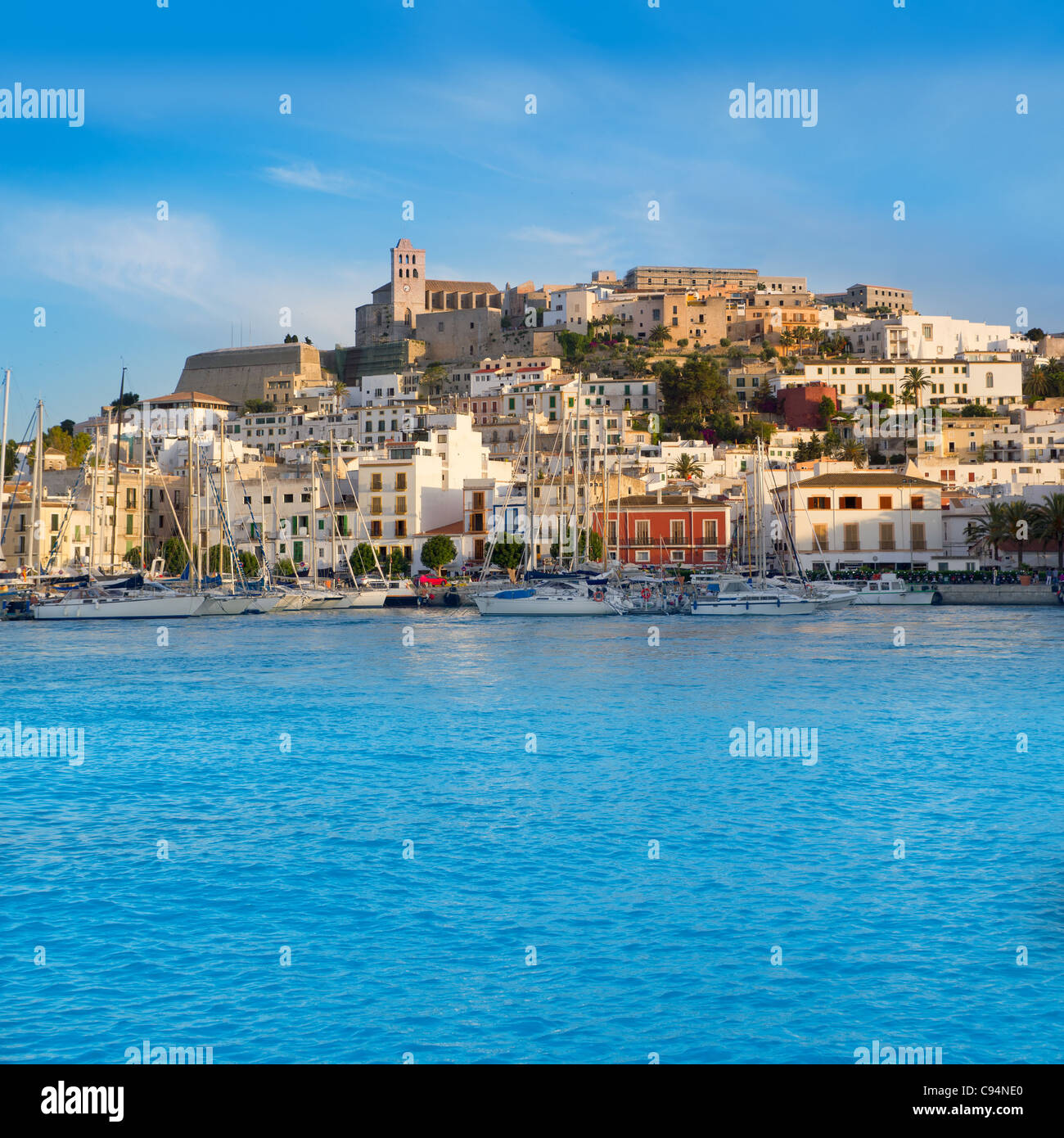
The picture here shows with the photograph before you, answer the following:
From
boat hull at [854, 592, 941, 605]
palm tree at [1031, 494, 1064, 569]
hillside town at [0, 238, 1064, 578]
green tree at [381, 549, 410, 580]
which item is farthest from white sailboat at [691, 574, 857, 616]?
green tree at [381, 549, 410, 580]

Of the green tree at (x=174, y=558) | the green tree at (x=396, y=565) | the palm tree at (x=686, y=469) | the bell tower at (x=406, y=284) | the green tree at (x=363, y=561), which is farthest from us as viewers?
the bell tower at (x=406, y=284)

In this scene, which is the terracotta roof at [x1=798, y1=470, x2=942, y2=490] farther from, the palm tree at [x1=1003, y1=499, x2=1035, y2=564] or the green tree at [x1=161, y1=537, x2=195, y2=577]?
the green tree at [x1=161, y1=537, x2=195, y2=577]

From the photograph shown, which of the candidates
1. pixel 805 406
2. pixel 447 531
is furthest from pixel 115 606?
pixel 805 406

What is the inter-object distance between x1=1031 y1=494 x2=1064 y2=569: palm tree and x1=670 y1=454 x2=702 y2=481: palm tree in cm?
2427

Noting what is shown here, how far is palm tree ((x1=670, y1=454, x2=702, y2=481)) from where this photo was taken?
3292 inches

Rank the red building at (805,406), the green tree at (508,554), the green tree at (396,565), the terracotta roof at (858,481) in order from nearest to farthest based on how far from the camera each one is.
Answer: the green tree at (508,554)
the green tree at (396,565)
the terracotta roof at (858,481)
the red building at (805,406)

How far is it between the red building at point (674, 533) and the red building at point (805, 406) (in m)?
39.9

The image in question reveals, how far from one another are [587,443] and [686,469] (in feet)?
27.9

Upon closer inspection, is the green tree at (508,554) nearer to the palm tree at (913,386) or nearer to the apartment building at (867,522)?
the apartment building at (867,522)

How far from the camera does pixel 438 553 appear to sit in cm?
6856

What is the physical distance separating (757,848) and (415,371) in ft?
393

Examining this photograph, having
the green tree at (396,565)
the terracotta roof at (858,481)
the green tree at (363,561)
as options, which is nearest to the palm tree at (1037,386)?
the terracotta roof at (858,481)

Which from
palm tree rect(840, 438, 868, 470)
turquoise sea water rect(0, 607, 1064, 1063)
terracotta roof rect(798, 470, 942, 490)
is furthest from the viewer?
palm tree rect(840, 438, 868, 470)

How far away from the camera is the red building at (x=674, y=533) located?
70625mm
